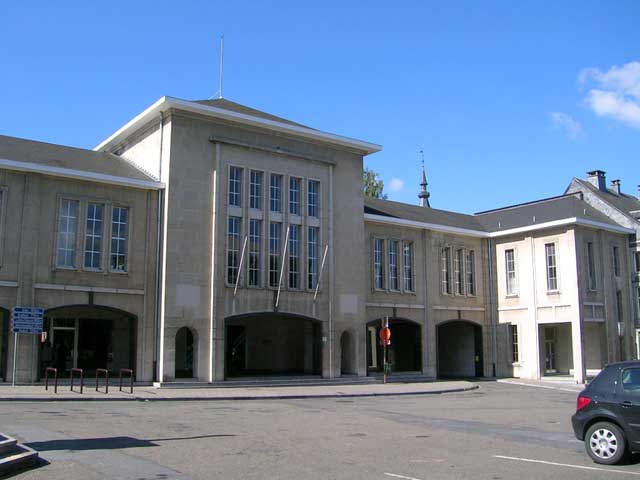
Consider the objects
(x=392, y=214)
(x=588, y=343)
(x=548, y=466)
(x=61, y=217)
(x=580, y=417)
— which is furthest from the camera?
(x=588, y=343)

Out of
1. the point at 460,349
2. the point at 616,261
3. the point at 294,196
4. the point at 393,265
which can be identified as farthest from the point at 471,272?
the point at 294,196

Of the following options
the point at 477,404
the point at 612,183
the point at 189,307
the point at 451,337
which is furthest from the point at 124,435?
the point at 612,183

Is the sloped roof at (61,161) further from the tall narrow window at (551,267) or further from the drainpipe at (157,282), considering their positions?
the tall narrow window at (551,267)

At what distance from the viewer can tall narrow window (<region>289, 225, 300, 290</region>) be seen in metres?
31.2

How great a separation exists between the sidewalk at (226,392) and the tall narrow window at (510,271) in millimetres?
9727

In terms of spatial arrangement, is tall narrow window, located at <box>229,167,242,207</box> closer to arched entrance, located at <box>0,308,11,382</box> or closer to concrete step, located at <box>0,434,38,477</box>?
arched entrance, located at <box>0,308,11,382</box>

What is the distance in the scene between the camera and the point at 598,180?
155 feet

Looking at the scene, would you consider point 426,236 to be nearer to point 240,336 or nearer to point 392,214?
point 392,214

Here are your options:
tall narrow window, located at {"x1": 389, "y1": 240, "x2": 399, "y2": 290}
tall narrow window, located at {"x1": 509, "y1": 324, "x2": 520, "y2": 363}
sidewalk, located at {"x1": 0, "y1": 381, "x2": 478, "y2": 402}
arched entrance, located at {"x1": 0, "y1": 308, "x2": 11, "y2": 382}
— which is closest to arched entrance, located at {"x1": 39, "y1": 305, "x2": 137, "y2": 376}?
arched entrance, located at {"x1": 0, "y1": 308, "x2": 11, "y2": 382}

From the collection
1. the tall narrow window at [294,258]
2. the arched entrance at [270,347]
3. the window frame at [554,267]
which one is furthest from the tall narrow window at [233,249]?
the window frame at [554,267]

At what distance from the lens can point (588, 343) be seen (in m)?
40.7

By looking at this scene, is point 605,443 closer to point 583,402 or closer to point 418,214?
point 583,402

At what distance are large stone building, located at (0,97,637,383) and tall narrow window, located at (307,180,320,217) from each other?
0.31ft

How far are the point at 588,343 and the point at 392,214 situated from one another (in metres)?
14.2
